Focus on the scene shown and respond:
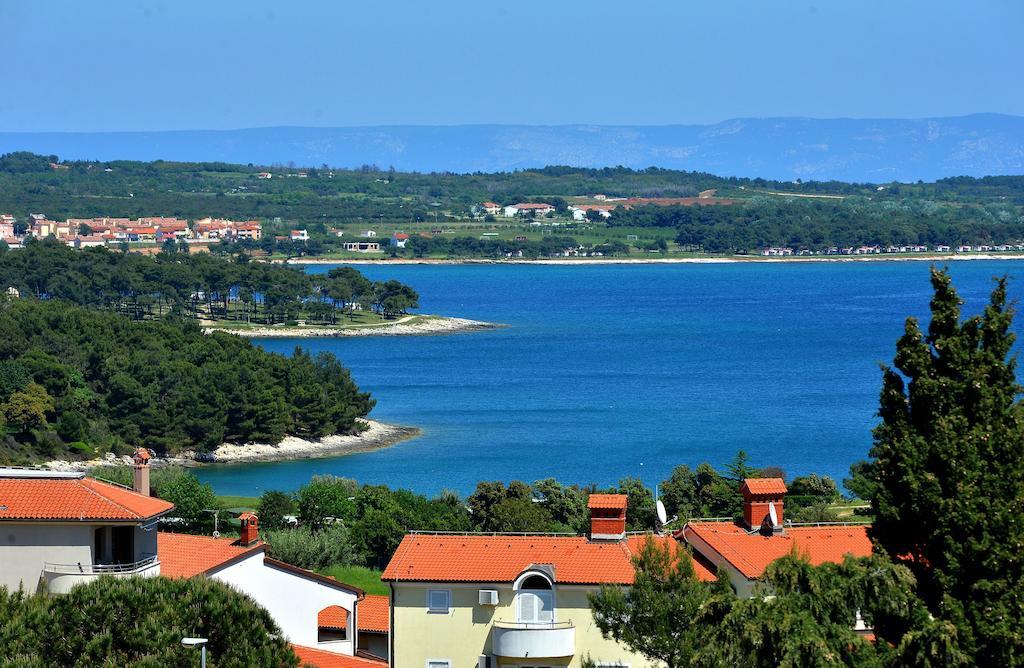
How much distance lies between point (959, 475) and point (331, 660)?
564 centimetres

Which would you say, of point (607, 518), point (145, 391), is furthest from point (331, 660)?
point (145, 391)

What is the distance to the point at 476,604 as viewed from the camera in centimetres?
1285

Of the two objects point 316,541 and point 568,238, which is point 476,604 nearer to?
point 316,541

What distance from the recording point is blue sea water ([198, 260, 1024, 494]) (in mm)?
→ 49656

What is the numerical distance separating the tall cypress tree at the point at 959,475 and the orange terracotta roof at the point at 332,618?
5805 mm

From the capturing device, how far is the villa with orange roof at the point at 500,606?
41.6ft

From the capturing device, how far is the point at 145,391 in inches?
2012

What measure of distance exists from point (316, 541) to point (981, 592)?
14.8 m

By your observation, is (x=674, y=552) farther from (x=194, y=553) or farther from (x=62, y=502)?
(x=62, y=502)

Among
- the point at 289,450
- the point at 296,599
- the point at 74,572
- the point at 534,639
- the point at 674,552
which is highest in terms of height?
the point at 674,552

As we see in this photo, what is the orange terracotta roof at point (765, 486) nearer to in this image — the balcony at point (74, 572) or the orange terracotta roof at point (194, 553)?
the orange terracotta roof at point (194, 553)

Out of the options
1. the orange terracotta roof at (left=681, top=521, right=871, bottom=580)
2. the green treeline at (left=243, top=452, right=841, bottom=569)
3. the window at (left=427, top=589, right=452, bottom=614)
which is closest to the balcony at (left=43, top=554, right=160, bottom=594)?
the window at (left=427, top=589, right=452, bottom=614)

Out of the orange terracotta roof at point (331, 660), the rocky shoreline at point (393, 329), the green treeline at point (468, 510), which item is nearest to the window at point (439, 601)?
the orange terracotta roof at point (331, 660)

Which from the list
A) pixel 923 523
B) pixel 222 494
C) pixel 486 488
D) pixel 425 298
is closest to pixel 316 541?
pixel 486 488
